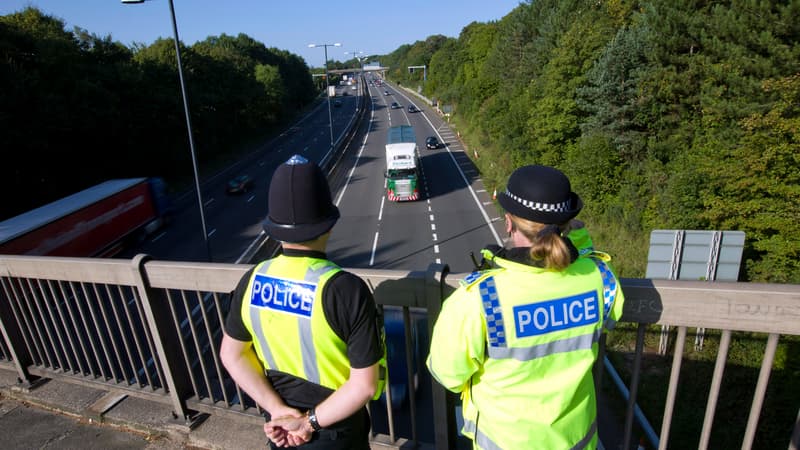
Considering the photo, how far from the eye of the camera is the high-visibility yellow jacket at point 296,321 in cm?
187

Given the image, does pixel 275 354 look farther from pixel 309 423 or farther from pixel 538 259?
pixel 538 259

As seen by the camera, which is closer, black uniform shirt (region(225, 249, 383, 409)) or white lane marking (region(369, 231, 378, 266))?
black uniform shirt (region(225, 249, 383, 409))

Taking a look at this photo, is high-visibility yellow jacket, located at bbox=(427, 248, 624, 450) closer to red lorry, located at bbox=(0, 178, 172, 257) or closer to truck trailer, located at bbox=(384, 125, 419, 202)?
red lorry, located at bbox=(0, 178, 172, 257)

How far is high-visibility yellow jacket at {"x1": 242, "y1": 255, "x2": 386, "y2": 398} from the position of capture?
1871 millimetres

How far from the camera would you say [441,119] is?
66.8m

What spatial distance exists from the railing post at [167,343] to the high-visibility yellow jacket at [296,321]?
1512mm

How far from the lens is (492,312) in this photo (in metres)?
1.72

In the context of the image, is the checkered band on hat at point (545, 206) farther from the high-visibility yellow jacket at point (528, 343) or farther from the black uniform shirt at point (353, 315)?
the black uniform shirt at point (353, 315)

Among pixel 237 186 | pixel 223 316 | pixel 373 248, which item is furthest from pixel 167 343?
pixel 237 186

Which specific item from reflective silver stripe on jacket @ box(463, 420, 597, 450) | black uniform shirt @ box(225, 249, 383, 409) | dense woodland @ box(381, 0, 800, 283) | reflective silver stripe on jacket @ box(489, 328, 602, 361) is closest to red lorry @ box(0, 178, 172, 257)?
black uniform shirt @ box(225, 249, 383, 409)

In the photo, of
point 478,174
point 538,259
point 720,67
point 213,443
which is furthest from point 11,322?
point 478,174

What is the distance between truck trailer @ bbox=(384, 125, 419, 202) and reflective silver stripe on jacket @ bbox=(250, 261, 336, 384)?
27.3 m

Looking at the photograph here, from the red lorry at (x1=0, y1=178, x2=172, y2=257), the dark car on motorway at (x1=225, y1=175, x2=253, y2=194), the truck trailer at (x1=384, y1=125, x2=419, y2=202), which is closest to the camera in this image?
the red lorry at (x1=0, y1=178, x2=172, y2=257)

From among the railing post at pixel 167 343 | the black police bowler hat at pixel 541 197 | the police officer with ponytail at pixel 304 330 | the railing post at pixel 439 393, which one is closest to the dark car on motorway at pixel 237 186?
the railing post at pixel 167 343
